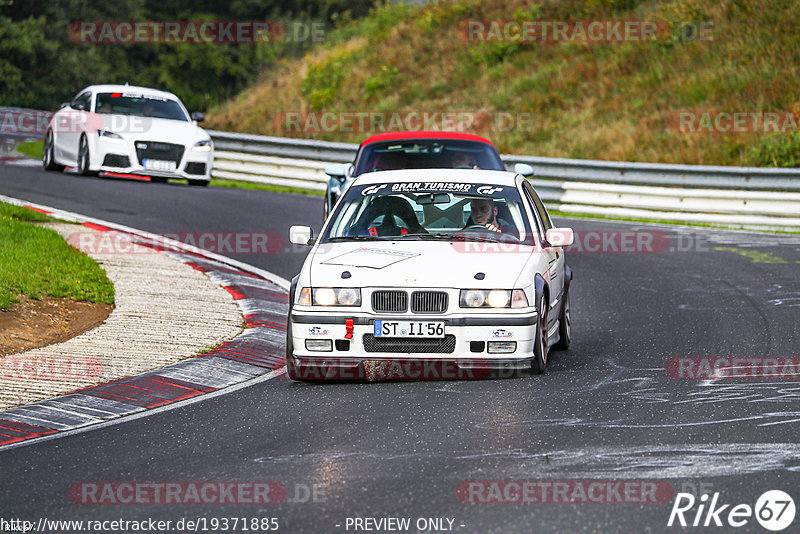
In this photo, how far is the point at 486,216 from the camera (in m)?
9.28

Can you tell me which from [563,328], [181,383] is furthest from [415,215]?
[181,383]

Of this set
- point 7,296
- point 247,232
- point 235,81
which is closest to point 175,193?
point 247,232

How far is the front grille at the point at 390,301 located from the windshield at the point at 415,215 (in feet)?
3.21

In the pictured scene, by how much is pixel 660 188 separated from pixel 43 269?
1155 cm

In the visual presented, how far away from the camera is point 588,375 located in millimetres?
8414

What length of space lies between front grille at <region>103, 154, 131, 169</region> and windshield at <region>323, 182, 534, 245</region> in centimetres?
1190

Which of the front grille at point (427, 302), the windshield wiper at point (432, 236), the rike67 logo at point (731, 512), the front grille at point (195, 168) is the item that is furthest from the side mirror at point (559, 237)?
the front grille at point (195, 168)

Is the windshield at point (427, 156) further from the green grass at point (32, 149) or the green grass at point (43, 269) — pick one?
the green grass at point (32, 149)

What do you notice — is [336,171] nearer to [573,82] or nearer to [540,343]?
[540,343]

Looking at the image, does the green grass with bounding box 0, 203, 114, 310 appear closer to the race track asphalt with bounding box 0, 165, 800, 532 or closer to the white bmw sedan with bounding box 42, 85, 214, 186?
the race track asphalt with bounding box 0, 165, 800, 532

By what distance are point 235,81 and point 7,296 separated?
38.4m

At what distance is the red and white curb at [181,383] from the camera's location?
7.25m

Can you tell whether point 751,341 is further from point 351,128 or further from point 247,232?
point 351,128

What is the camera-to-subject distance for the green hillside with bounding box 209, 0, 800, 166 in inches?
973
